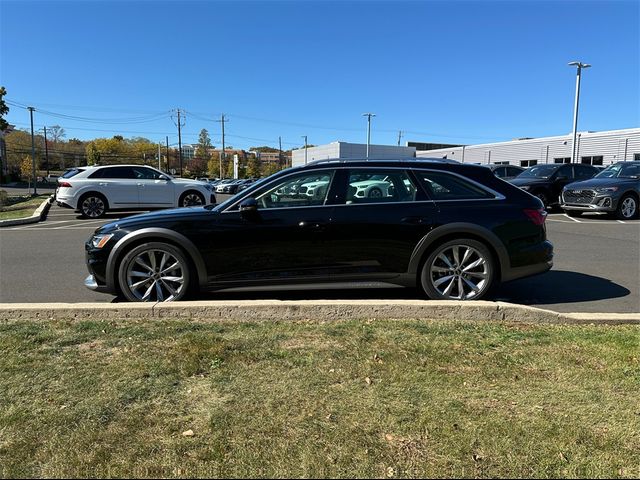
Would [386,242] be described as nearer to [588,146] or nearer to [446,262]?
[446,262]

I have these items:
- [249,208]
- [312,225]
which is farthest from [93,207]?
[312,225]

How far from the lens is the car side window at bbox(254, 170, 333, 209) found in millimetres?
5383

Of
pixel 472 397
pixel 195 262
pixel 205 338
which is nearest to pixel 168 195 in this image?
pixel 195 262

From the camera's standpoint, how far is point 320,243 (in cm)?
526

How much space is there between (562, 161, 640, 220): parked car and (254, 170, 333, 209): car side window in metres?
12.2

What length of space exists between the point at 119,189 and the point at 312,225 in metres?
12.9

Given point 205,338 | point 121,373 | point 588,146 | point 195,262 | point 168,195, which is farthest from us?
point 588,146

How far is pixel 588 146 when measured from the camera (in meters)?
45.1

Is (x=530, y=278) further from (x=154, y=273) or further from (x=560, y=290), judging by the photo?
(x=154, y=273)

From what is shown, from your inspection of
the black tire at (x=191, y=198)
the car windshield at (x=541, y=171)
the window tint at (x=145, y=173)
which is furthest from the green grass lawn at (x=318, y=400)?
the car windshield at (x=541, y=171)

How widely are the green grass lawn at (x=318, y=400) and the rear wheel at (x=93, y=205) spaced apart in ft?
42.1

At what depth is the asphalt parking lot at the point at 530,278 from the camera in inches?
226

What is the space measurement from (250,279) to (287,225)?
2.22 feet

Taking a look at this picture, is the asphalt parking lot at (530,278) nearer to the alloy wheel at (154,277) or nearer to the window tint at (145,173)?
the alloy wheel at (154,277)
